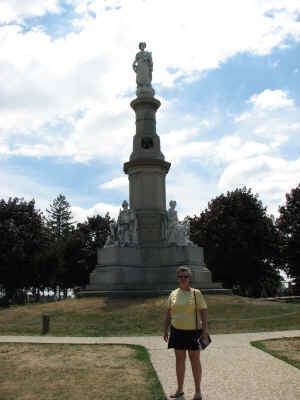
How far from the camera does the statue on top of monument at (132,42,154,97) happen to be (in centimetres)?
2934

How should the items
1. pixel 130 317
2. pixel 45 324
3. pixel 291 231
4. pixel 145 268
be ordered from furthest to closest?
pixel 291 231 < pixel 145 268 < pixel 130 317 < pixel 45 324

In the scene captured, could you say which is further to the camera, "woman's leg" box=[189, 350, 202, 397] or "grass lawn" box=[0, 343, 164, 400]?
"grass lawn" box=[0, 343, 164, 400]

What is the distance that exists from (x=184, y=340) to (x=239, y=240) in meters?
36.0

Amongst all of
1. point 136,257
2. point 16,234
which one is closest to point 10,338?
point 136,257

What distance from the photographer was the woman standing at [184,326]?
21.2 feet

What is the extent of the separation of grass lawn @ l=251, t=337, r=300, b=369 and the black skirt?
10.6 feet

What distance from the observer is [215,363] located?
8.98 meters

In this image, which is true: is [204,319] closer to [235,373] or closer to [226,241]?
[235,373]

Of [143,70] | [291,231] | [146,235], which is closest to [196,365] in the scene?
[146,235]

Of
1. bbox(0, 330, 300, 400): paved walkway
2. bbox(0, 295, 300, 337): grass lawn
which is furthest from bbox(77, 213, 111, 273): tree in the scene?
bbox(0, 330, 300, 400): paved walkway

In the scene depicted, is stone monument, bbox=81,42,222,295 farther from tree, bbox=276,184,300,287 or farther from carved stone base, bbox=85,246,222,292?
tree, bbox=276,184,300,287

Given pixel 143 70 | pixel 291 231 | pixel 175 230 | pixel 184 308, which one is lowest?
pixel 184 308

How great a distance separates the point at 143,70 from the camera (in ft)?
98.3

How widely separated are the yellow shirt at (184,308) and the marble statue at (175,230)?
746 inches
